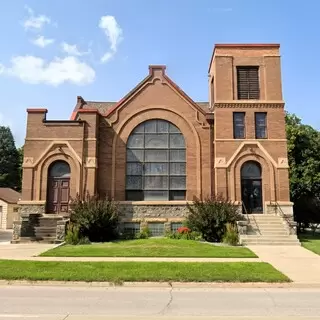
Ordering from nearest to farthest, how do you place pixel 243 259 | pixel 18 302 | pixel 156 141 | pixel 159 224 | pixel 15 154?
pixel 18 302 < pixel 243 259 < pixel 159 224 < pixel 156 141 < pixel 15 154

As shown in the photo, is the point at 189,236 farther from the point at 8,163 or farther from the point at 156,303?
the point at 8,163

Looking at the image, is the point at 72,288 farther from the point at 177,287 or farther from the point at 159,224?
the point at 159,224

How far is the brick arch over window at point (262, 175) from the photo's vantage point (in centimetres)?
2547

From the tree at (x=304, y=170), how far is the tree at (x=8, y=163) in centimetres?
4894

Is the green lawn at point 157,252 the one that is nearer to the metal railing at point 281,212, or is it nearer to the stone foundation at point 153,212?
the stone foundation at point 153,212

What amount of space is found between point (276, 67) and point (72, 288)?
70.8 ft

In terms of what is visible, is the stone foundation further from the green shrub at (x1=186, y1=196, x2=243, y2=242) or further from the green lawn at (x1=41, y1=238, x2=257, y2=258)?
the green lawn at (x1=41, y1=238, x2=257, y2=258)

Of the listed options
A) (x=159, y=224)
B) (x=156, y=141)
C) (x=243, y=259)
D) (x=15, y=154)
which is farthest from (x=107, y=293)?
(x=15, y=154)

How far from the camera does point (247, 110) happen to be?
2652 centimetres

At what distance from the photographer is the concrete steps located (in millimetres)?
21188

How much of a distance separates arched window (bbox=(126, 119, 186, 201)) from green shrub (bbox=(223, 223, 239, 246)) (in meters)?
5.83

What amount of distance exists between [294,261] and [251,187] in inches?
437

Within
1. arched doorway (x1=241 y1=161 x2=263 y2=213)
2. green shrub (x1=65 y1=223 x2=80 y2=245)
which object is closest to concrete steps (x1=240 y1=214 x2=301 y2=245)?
arched doorway (x1=241 y1=161 x2=263 y2=213)

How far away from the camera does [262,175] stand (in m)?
25.8
